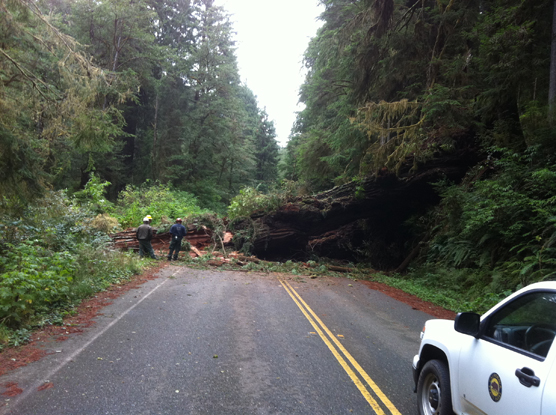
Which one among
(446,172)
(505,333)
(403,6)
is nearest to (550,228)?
(446,172)

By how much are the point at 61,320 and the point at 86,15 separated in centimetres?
2702

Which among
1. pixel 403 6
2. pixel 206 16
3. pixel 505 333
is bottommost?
pixel 505 333

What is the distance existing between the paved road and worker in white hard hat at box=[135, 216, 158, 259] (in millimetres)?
6952

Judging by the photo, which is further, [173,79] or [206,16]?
[206,16]

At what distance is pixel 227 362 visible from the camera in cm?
513

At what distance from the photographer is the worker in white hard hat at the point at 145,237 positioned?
1555 cm

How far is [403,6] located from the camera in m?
16.0

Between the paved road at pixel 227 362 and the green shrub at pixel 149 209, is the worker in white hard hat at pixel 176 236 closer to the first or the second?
the green shrub at pixel 149 209

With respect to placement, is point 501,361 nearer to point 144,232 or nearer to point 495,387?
point 495,387

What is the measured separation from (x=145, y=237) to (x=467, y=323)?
14.5m

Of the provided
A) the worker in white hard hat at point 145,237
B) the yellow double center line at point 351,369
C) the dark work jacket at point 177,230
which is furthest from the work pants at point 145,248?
the yellow double center line at point 351,369

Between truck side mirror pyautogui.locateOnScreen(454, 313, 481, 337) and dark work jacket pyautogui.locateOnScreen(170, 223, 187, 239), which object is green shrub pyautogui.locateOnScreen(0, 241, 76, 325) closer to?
truck side mirror pyautogui.locateOnScreen(454, 313, 481, 337)

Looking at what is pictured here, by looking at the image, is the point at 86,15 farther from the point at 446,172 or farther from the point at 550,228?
the point at 550,228

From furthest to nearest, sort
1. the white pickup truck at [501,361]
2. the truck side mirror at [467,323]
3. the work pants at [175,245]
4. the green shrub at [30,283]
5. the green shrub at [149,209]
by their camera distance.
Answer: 1. the green shrub at [149,209]
2. the work pants at [175,245]
3. the green shrub at [30,283]
4. the truck side mirror at [467,323]
5. the white pickup truck at [501,361]
